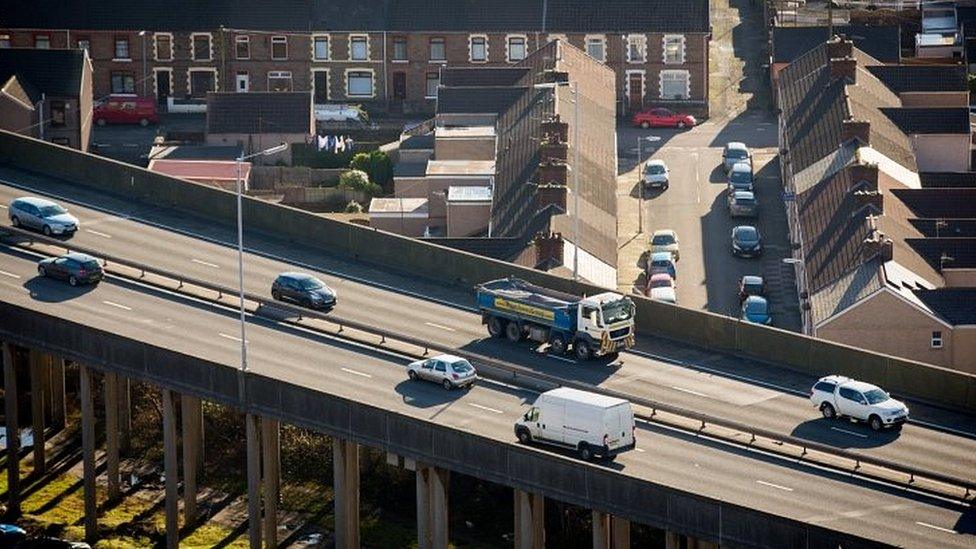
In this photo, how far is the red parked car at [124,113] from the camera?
187 metres

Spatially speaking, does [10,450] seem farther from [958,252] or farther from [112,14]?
[112,14]

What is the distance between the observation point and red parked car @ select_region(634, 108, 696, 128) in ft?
608

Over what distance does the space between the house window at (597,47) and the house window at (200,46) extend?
27.9 meters

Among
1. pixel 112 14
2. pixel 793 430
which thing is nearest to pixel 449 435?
pixel 793 430

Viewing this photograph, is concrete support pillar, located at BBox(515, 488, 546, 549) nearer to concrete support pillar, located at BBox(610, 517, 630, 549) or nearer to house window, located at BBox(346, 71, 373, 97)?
concrete support pillar, located at BBox(610, 517, 630, 549)

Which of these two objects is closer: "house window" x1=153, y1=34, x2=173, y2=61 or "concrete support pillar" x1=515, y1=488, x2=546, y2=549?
"concrete support pillar" x1=515, y1=488, x2=546, y2=549

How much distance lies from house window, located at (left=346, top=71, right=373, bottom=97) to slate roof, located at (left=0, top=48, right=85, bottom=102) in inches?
840

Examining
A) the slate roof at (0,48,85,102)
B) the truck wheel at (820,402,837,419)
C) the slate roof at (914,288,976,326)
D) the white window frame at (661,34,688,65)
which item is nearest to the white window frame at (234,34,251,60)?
the slate roof at (0,48,85,102)

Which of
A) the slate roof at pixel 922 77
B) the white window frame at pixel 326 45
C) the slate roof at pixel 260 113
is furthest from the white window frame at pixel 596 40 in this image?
the slate roof at pixel 922 77

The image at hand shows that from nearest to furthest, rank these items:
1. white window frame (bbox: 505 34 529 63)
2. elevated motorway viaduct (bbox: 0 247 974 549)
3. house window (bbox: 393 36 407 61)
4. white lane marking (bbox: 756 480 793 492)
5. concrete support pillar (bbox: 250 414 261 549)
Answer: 1. elevated motorway viaduct (bbox: 0 247 974 549)
2. white lane marking (bbox: 756 480 793 492)
3. concrete support pillar (bbox: 250 414 261 549)
4. white window frame (bbox: 505 34 529 63)
5. house window (bbox: 393 36 407 61)

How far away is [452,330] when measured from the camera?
4774 inches

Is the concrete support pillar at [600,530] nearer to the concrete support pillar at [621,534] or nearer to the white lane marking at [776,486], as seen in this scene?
the concrete support pillar at [621,534]

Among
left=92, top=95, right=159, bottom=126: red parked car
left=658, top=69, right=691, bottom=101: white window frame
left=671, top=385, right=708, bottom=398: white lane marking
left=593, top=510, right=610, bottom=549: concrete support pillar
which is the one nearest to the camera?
left=593, top=510, right=610, bottom=549: concrete support pillar

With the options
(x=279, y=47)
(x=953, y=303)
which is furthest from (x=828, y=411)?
(x=279, y=47)
